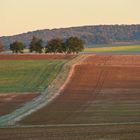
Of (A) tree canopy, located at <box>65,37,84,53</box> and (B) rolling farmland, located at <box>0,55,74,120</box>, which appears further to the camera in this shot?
(A) tree canopy, located at <box>65,37,84,53</box>

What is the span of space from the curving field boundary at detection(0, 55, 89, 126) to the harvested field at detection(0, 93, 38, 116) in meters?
0.71

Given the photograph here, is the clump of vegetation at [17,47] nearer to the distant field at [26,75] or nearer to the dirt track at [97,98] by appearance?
the distant field at [26,75]

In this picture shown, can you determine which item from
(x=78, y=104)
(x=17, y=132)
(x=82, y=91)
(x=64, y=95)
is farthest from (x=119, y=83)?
(x=17, y=132)

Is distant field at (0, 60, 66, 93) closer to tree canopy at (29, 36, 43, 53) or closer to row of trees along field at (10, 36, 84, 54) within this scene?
row of trees along field at (10, 36, 84, 54)

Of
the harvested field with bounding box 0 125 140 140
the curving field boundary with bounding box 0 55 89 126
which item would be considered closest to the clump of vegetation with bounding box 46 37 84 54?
the curving field boundary with bounding box 0 55 89 126

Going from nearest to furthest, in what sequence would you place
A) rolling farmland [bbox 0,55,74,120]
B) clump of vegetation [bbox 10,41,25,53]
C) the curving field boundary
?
1. the curving field boundary
2. rolling farmland [bbox 0,55,74,120]
3. clump of vegetation [bbox 10,41,25,53]

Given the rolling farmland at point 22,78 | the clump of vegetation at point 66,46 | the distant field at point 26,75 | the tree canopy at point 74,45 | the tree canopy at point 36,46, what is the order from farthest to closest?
the tree canopy at point 36,46 < the clump of vegetation at point 66,46 < the tree canopy at point 74,45 < the distant field at point 26,75 < the rolling farmland at point 22,78

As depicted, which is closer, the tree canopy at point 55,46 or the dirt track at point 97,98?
the dirt track at point 97,98

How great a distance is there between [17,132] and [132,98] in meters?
23.9

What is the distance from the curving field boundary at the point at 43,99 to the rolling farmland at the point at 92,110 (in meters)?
0.60

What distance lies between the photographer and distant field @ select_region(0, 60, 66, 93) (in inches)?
2466

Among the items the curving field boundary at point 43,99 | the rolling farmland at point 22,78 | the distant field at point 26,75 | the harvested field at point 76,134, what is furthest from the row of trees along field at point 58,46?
the harvested field at point 76,134

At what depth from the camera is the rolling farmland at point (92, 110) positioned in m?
26.3

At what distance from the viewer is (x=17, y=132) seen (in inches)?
1093
